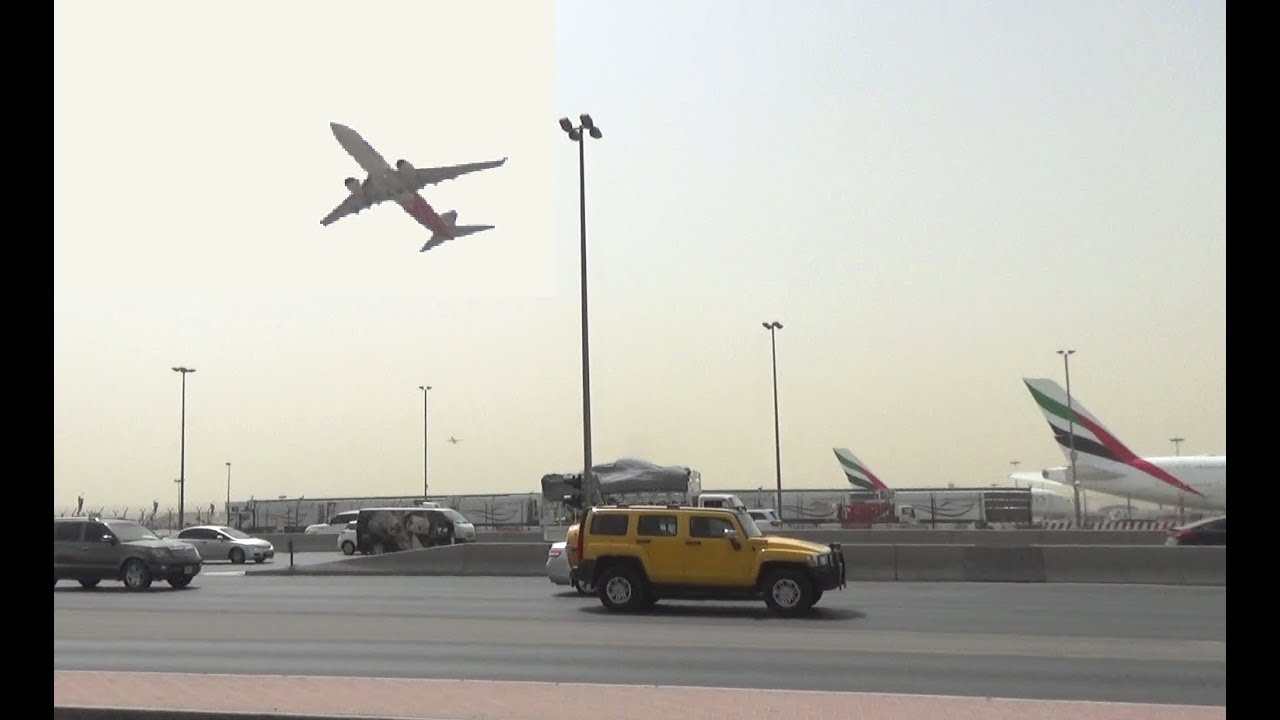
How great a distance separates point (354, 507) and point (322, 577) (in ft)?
111

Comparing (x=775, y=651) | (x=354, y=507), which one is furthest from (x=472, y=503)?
(x=775, y=651)

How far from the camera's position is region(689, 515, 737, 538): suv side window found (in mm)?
19703

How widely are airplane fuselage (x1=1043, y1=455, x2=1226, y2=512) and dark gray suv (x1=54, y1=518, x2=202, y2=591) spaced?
51724 mm

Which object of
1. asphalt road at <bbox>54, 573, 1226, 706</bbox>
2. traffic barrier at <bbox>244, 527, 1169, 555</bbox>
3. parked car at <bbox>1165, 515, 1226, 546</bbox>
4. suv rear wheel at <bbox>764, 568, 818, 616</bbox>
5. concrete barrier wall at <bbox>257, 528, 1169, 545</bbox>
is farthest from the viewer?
concrete barrier wall at <bbox>257, 528, 1169, 545</bbox>

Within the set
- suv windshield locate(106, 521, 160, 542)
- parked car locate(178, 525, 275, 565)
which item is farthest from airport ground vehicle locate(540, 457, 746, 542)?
suv windshield locate(106, 521, 160, 542)

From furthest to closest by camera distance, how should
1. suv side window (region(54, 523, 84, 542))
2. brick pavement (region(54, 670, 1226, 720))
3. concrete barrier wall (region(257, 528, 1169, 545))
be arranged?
1. concrete barrier wall (region(257, 528, 1169, 545))
2. suv side window (region(54, 523, 84, 542))
3. brick pavement (region(54, 670, 1226, 720))

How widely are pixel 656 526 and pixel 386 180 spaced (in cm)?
2173

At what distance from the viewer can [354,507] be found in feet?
210

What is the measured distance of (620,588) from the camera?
19953mm

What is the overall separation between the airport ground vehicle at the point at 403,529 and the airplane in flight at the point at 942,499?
2594 cm

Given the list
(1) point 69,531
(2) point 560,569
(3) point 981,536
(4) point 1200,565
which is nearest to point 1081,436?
(3) point 981,536

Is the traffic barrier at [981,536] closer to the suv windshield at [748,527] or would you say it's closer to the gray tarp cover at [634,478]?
the gray tarp cover at [634,478]

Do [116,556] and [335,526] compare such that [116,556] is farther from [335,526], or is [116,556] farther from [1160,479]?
[1160,479]

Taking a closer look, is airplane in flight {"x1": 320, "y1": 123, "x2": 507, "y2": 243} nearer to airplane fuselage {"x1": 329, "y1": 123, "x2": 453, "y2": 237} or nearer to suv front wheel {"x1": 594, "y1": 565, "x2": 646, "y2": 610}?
airplane fuselage {"x1": 329, "y1": 123, "x2": 453, "y2": 237}
